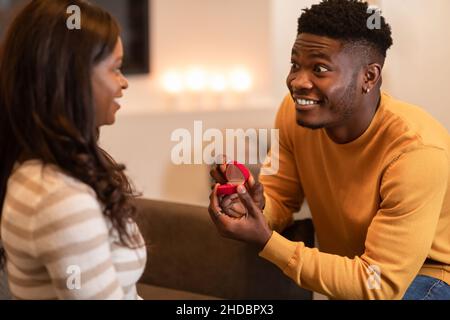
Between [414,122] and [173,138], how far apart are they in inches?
64.0

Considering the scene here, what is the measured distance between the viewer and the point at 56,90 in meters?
0.81

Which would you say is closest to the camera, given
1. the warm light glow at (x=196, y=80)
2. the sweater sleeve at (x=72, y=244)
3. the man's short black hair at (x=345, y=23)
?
the sweater sleeve at (x=72, y=244)

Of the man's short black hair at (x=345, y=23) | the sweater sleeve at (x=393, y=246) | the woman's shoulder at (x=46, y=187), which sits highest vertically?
the man's short black hair at (x=345, y=23)

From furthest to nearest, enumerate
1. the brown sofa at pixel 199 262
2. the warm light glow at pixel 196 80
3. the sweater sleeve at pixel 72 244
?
the warm light glow at pixel 196 80
the brown sofa at pixel 199 262
the sweater sleeve at pixel 72 244

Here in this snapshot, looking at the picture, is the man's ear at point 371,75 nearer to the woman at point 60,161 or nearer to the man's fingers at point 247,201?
the man's fingers at point 247,201

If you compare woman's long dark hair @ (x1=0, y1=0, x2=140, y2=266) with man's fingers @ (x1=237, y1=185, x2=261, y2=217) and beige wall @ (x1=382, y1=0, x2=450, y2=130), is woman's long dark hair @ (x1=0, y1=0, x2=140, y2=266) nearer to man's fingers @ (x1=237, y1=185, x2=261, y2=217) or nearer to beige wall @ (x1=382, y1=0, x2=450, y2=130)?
man's fingers @ (x1=237, y1=185, x2=261, y2=217)

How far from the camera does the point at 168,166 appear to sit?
2.79 m

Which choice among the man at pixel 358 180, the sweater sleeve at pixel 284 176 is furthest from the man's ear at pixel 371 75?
the sweater sleeve at pixel 284 176

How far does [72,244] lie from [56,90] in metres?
0.22

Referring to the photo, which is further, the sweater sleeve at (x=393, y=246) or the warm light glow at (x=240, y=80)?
the warm light glow at (x=240, y=80)

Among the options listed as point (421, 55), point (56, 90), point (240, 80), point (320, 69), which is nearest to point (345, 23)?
point (320, 69)

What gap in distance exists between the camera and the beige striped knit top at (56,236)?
0.78 metres

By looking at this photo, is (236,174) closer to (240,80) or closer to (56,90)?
(56,90)
